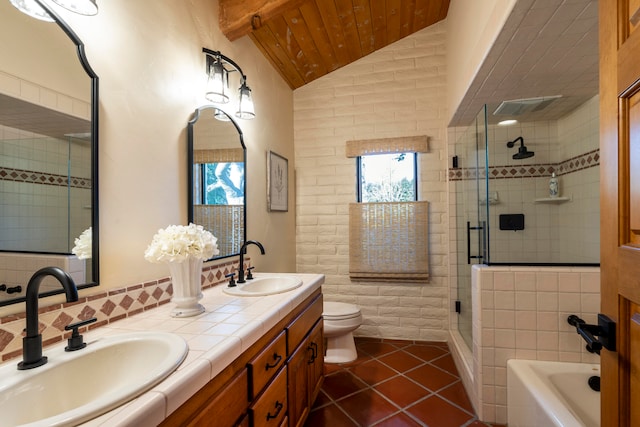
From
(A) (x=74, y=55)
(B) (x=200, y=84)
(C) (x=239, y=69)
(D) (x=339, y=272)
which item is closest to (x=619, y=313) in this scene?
(A) (x=74, y=55)

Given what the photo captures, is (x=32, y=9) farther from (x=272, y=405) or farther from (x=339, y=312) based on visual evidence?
(x=339, y=312)

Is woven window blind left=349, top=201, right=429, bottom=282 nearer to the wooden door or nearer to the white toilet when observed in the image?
the white toilet

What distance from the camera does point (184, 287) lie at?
1.18 meters

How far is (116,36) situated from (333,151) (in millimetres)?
2103

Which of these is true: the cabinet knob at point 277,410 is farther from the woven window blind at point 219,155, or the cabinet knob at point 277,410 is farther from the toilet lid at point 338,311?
the woven window blind at point 219,155

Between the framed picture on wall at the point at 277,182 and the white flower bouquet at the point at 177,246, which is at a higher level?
the framed picture on wall at the point at 277,182

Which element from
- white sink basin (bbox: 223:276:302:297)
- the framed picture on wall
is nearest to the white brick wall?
the framed picture on wall

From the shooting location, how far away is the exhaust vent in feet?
6.99

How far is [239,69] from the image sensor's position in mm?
1977

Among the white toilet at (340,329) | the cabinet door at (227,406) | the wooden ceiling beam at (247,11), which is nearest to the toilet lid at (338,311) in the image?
the white toilet at (340,329)

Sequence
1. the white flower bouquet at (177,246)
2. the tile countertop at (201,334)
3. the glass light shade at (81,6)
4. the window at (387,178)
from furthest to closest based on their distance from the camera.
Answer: the window at (387,178) < the white flower bouquet at (177,246) < the glass light shade at (81,6) < the tile countertop at (201,334)

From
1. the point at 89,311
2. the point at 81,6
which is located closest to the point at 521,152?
the point at 81,6

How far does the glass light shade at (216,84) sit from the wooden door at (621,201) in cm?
157

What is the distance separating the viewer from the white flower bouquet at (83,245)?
1.04 metres
